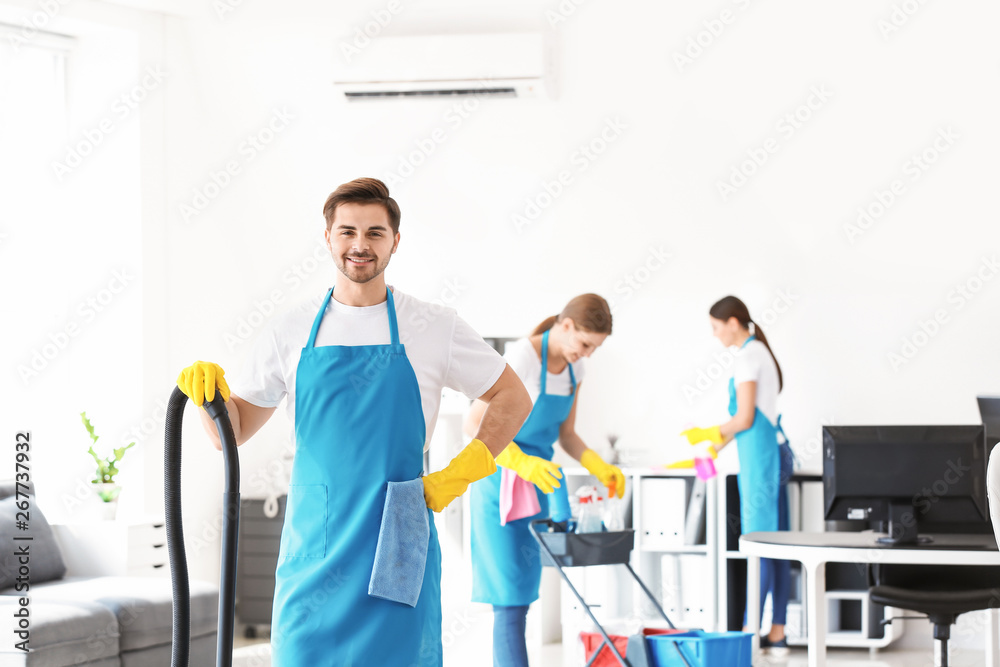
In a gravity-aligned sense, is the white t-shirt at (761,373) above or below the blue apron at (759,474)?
above

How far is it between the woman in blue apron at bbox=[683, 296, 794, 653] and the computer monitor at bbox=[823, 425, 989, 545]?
142 cm

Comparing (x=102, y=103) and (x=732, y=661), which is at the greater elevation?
(x=102, y=103)

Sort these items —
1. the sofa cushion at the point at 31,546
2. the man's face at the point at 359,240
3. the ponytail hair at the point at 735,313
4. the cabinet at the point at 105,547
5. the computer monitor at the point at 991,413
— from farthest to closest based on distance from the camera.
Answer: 1. the ponytail hair at the point at 735,313
2. the cabinet at the point at 105,547
3. the sofa cushion at the point at 31,546
4. the computer monitor at the point at 991,413
5. the man's face at the point at 359,240

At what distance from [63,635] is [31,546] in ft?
2.32

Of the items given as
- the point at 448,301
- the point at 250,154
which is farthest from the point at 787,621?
the point at 250,154

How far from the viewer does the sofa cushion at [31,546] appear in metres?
4.14

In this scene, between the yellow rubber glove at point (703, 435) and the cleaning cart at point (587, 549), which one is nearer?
the cleaning cart at point (587, 549)

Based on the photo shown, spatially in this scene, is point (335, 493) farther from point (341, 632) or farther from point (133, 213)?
point (133, 213)

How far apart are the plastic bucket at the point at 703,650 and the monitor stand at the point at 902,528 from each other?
0.56m

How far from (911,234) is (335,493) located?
3918 millimetres

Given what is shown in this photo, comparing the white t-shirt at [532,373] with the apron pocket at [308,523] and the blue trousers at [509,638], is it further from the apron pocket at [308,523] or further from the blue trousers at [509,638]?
the apron pocket at [308,523]

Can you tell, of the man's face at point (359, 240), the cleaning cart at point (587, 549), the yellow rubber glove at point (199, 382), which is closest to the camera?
the yellow rubber glove at point (199, 382)

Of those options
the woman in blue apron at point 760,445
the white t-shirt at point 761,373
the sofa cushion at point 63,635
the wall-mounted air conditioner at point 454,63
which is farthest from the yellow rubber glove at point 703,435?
the sofa cushion at point 63,635

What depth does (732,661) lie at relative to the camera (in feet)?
10.1
